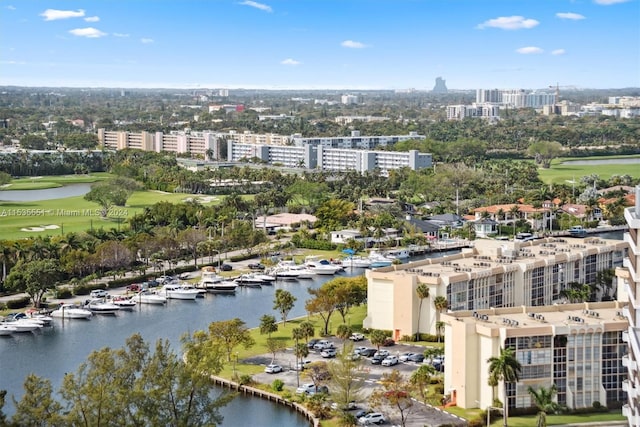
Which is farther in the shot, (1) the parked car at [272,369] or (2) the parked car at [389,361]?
(2) the parked car at [389,361]

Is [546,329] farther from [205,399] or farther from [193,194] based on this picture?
[193,194]

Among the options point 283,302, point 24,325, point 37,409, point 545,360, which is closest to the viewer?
point 37,409

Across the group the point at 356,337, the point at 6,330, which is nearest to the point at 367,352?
the point at 356,337

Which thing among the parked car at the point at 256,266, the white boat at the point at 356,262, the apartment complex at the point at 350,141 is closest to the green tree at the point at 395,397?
the parked car at the point at 256,266

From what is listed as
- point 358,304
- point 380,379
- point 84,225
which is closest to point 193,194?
point 84,225

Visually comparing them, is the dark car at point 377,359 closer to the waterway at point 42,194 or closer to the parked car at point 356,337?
the parked car at point 356,337

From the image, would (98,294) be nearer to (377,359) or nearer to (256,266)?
(256,266)

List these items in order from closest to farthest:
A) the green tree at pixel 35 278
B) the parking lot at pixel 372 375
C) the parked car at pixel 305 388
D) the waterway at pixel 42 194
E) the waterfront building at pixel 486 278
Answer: the parking lot at pixel 372 375 < the parked car at pixel 305 388 < the waterfront building at pixel 486 278 < the green tree at pixel 35 278 < the waterway at pixel 42 194
